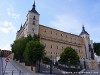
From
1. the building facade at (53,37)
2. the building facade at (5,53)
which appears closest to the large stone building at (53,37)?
the building facade at (53,37)

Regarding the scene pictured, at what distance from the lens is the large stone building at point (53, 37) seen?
4994 cm

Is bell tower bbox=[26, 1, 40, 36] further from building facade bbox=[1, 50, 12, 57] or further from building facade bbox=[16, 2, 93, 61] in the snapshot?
building facade bbox=[1, 50, 12, 57]

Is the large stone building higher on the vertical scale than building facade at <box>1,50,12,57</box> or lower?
higher

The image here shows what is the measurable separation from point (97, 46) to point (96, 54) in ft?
12.9

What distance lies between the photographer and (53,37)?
57.3 meters

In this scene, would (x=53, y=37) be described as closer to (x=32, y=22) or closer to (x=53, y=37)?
(x=53, y=37)

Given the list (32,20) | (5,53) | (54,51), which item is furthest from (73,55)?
(5,53)

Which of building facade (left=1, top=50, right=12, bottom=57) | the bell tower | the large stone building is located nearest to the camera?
the bell tower

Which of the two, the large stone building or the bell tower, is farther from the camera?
the large stone building

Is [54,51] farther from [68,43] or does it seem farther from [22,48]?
[22,48]

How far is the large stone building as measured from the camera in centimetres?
4994

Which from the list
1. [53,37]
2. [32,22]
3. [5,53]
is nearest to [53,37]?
[53,37]

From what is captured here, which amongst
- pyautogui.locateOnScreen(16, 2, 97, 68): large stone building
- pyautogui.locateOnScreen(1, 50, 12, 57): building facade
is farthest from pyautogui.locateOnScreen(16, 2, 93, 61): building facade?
pyautogui.locateOnScreen(1, 50, 12, 57): building facade

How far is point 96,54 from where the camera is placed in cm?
6750
